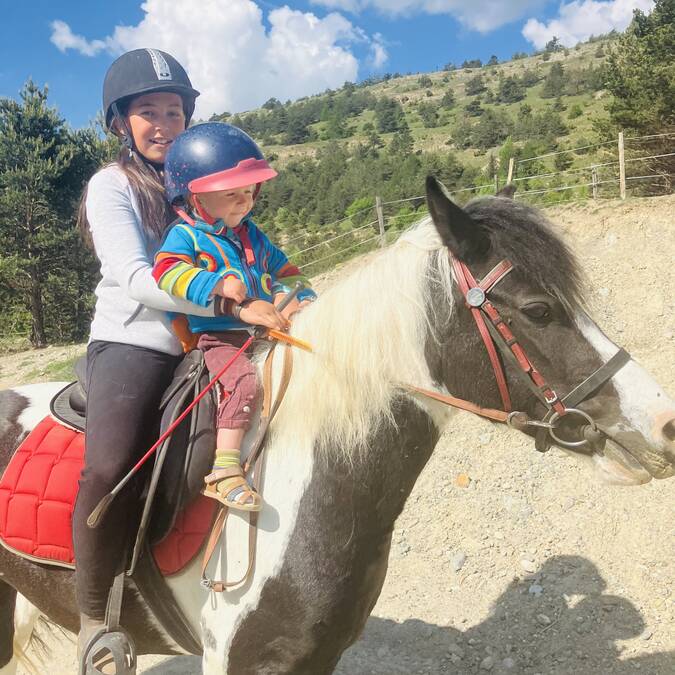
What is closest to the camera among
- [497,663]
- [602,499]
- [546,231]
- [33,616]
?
[546,231]

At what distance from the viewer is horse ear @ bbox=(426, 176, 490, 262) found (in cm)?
161

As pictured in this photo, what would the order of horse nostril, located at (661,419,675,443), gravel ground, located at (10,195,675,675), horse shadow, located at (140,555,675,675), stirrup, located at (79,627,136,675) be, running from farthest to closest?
gravel ground, located at (10,195,675,675) < horse shadow, located at (140,555,675,675) < stirrup, located at (79,627,136,675) < horse nostril, located at (661,419,675,443)

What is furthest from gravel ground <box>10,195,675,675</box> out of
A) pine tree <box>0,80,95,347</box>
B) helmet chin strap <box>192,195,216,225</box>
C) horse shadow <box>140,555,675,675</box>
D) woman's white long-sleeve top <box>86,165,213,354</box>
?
pine tree <box>0,80,95,347</box>

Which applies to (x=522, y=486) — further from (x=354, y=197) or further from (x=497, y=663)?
(x=354, y=197)

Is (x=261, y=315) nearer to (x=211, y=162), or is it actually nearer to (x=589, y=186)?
(x=211, y=162)

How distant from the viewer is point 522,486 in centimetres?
532

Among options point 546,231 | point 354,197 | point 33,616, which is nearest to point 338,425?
point 546,231

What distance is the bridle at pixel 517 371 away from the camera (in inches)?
66.1

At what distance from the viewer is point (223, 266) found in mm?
2033

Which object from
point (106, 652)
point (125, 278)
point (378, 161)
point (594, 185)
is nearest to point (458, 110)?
point (378, 161)

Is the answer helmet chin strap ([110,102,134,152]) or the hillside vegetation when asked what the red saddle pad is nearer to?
helmet chin strap ([110,102,134,152])

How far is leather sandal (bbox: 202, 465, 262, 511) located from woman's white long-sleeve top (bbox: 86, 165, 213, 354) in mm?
564

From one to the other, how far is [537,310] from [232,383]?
3.61 ft

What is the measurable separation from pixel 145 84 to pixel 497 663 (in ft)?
13.8
